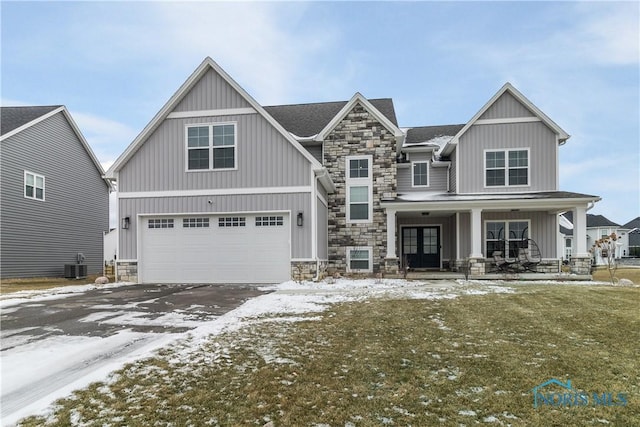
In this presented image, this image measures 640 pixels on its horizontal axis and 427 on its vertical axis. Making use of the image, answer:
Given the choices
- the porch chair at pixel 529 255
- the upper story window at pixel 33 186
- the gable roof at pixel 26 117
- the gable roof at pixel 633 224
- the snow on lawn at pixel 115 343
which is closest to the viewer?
the snow on lawn at pixel 115 343

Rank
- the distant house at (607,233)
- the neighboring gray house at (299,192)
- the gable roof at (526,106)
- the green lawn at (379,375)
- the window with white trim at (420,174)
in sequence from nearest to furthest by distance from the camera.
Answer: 1. the green lawn at (379,375)
2. the neighboring gray house at (299,192)
3. the gable roof at (526,106)
4. the window with white trim at (420,174)
5. the distant house at (607,233)

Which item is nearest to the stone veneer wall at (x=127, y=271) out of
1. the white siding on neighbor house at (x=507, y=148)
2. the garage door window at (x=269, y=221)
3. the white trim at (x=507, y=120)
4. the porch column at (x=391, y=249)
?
the garage door window at (x=269, y=221)

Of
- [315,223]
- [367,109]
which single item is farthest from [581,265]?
[367,109]

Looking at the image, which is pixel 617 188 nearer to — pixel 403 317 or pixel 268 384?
pixel 403 317

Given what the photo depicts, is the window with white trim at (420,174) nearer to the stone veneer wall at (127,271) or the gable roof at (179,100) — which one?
the gable roof at (179,100)

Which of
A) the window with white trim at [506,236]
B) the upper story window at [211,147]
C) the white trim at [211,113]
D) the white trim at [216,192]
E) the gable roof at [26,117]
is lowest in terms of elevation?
the window with white trim at [506,236]

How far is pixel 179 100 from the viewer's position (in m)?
13.3

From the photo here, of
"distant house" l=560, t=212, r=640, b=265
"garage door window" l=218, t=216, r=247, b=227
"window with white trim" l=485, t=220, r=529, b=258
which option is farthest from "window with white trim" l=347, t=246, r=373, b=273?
"distant house" l=560, t=212, r=640, b=265

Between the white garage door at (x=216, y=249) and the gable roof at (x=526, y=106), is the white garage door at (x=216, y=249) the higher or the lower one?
the lower one

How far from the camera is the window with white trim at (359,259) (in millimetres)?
15202

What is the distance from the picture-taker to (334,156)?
15.6m

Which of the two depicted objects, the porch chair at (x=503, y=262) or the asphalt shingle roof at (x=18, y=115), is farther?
the asphalt shingle roof at (x=18, y=115)

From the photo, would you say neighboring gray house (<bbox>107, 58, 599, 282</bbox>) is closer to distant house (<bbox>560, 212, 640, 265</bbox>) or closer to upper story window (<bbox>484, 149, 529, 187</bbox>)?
upper story window (<bbox>484, 149, 529, 187</bbox>)

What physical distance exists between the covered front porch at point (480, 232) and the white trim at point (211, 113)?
252 inches
